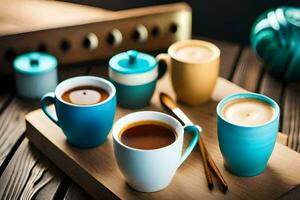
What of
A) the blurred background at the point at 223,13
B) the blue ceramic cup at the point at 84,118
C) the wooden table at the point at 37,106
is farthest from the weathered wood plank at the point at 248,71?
the blue ceramic cup at the point at 84,118

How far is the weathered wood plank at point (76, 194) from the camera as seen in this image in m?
Result: 0.84

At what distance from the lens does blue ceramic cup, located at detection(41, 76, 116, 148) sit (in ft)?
2.78

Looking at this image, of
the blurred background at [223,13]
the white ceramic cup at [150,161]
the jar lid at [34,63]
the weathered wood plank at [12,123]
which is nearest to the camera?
the white ceramic cup at [150,161]

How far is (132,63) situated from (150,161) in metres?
0.27

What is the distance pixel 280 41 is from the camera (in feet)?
3.63

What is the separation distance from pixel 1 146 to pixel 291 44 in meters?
0.56

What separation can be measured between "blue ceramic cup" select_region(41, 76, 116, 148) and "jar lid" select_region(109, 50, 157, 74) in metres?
0.07

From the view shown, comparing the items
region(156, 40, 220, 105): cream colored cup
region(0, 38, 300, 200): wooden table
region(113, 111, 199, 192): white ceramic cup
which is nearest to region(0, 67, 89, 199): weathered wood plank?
region(0, 38, 300, 200): wooden table

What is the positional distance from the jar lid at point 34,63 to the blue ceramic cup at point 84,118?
0.17 meters

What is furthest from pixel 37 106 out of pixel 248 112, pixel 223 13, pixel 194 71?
pixel 223 13

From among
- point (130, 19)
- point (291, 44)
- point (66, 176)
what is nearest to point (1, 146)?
point (66, 176)

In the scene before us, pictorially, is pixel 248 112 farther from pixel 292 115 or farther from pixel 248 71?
pixel 248 71

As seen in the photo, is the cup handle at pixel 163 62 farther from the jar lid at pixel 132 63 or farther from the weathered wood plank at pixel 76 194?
the weathered wood plank at pixel 76 194

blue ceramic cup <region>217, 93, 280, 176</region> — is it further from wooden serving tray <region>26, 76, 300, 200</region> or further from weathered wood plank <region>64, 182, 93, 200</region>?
weathered wood plank <region>64, 182, 93, 200</region>
